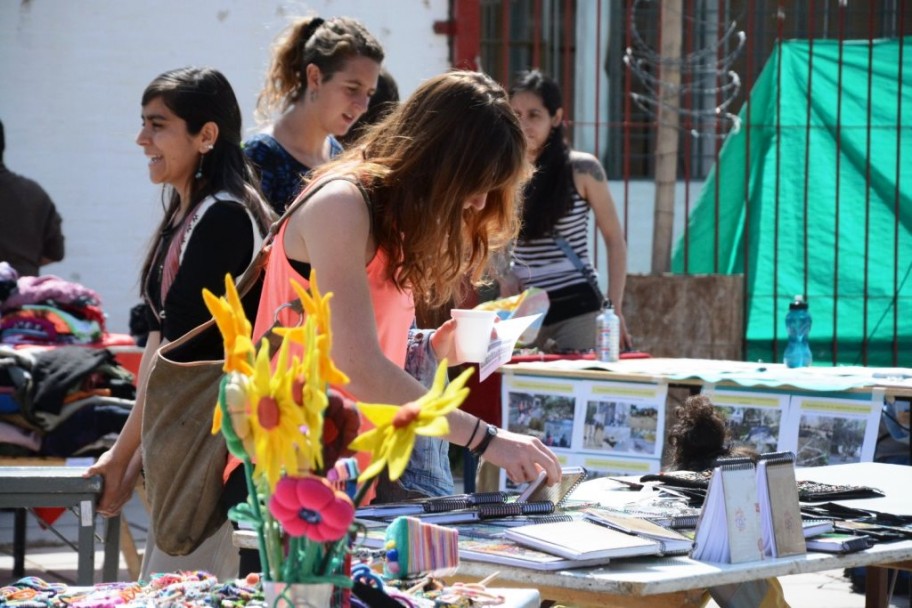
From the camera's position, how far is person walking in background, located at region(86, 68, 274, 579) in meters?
3.01

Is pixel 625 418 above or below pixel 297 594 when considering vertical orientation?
below

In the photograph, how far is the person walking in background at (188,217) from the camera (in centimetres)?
301

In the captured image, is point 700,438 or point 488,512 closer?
point 488,512

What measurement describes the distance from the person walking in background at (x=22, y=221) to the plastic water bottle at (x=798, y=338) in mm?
3485

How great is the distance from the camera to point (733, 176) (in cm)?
795

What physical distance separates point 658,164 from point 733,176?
1.43 feet

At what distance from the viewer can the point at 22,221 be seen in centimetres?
652

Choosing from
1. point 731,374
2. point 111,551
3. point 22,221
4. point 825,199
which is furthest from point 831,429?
point 22,221

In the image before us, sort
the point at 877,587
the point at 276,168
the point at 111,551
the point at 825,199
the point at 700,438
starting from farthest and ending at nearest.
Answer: the point at 825,199 → the point at 276,168 → the point at 111,551 → the point at 700,438 → the point at 877,587

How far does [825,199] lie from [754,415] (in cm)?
315

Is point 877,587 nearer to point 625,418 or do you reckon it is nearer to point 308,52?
point 625,418

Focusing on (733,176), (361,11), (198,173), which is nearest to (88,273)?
(361,11)

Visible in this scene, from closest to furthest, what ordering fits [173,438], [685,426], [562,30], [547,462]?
[547,462] < [173,438] < [685,426] < [562,30]

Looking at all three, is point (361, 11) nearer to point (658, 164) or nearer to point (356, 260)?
point (658, 164)
